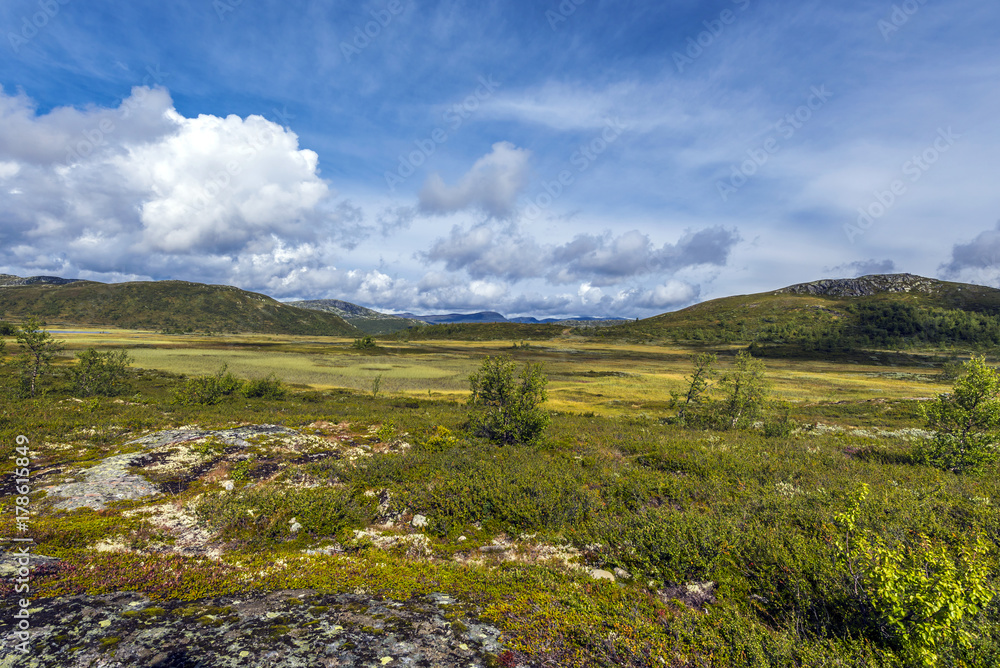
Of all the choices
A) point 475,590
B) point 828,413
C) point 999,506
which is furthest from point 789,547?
point 828,413

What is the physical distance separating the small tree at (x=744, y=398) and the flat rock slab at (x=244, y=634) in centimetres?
3219

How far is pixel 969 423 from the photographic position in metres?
16.5

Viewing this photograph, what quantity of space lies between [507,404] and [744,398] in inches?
913

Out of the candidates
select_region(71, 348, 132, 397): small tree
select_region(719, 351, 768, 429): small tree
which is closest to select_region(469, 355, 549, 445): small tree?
select_region(719, 351, 768, 429): small tree

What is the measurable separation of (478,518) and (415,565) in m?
2.44

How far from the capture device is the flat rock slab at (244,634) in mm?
4492

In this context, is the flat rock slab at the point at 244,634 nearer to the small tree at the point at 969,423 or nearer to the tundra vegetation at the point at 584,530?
the tundra vegetation at the point at 584,530

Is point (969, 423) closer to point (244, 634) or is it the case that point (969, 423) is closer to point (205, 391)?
point (244, 634)

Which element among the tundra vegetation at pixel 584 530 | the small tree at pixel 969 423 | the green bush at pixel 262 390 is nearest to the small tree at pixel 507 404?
the tundra vegetation at pixel 584 530

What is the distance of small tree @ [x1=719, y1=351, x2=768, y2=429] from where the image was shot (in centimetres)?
3105

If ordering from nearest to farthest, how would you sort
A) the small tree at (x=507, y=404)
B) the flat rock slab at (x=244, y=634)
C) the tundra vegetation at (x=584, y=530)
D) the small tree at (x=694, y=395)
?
the flat rock slab at (x=244, y=634) < the tundra vegetation at (x=584, y=530) < the small tree at (x=507, y=404) < the small tree at (x=694, y=395)

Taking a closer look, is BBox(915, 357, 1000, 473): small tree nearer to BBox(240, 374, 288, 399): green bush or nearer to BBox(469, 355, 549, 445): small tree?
BBox(469, 355, 549, 445): small tree

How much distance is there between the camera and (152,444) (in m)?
13.8

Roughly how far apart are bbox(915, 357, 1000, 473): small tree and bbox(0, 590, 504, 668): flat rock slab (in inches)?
885
